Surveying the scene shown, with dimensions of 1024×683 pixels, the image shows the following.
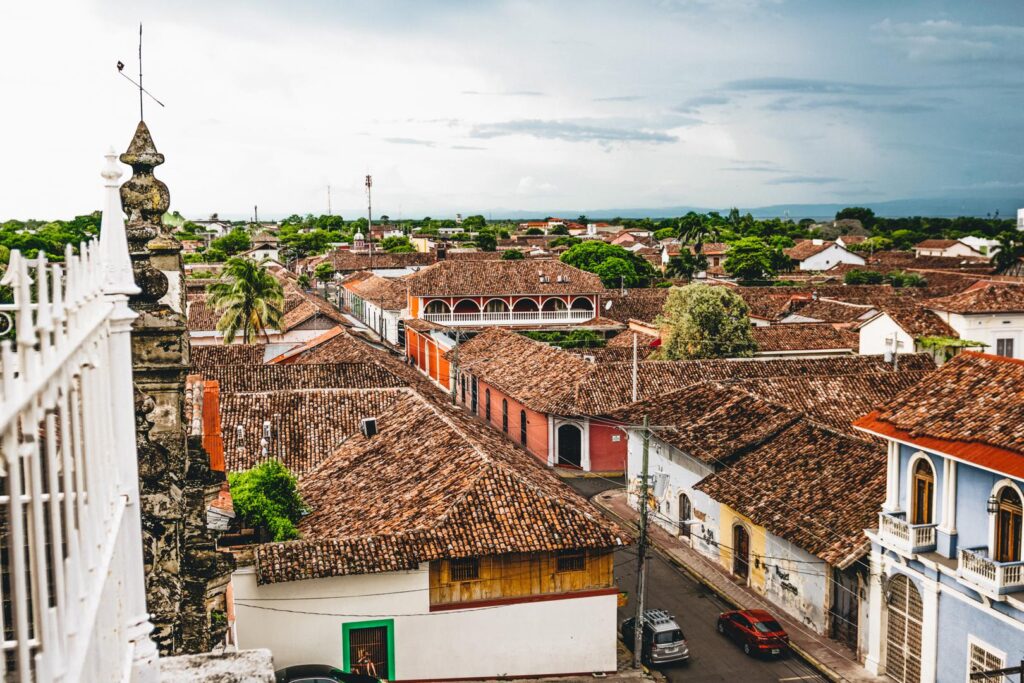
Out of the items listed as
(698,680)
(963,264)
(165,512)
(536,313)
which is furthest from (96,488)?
(963,264)

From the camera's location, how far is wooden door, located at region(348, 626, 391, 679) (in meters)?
17.4

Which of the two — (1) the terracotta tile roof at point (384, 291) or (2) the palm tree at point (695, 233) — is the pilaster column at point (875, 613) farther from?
(2) the palm tree at point (695, 233)

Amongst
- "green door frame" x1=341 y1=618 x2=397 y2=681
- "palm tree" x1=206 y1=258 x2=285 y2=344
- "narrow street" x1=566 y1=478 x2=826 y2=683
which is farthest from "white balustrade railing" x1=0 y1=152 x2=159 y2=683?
"palm tree" x1=206 y1=258 x2=285 y2=344

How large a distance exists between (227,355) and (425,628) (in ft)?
71.4

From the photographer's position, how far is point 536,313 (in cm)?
5766

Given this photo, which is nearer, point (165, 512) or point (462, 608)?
point (165, 512)

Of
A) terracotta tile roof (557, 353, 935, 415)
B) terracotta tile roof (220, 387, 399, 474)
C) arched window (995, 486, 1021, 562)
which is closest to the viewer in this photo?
arched window (995, 486, 1021, 562)

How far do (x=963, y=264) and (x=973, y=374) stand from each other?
289 ft

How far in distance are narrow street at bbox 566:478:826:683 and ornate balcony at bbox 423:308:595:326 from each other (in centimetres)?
2977

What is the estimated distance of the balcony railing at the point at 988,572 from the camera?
15.5 m

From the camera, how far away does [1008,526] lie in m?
15.9

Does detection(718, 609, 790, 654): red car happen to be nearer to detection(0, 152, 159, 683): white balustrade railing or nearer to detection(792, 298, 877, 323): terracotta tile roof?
detection(0, 152, 159, 683): white balustrade railing

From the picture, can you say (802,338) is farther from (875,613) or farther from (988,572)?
(988,572)

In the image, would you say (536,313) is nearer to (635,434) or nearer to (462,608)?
(635,434)
